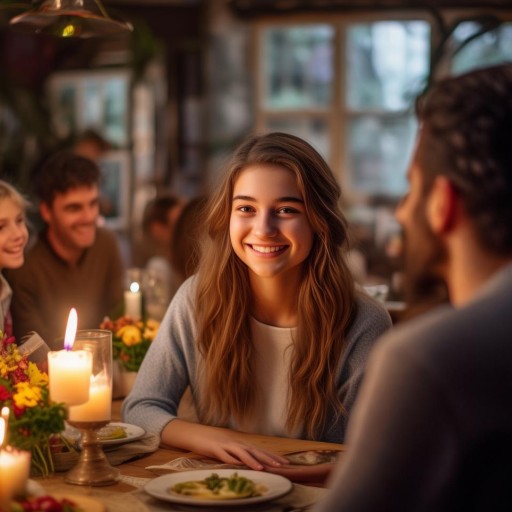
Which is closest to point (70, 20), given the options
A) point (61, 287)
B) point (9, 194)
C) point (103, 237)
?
point (9, 194)

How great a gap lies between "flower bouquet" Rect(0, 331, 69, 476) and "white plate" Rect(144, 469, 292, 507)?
20 centimetres

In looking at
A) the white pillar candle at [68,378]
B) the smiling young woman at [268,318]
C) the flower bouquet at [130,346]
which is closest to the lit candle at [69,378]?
the white pillar candle at [68,378]

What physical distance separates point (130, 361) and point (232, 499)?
1.10 metres

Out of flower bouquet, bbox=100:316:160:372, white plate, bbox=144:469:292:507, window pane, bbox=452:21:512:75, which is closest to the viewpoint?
white plate, bbox=144:469:292:507

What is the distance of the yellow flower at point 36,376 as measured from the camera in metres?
1.76

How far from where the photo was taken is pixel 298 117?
8.55 metres

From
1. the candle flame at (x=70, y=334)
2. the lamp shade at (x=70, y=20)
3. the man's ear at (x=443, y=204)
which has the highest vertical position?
the lamp shade at (x=70, y=20)

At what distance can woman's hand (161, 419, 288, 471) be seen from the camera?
188cm

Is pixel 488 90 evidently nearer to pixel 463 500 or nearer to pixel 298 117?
pixel 463 500

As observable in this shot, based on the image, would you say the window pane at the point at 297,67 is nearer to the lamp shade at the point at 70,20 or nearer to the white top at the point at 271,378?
the lamp shade at the point at 70,20

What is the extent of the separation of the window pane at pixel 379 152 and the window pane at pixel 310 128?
223mm

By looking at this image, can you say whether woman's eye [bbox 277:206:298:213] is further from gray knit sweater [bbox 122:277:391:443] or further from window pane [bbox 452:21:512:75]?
window pane [bbox 452:21:512:75]

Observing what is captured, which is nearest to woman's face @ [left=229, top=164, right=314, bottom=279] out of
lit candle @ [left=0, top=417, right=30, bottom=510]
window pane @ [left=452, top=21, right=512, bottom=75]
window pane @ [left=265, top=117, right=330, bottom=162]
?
lit candle @ [left=0, top=417, right=30, bottom=510]

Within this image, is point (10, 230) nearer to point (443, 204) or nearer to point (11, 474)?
point (11, 474)
